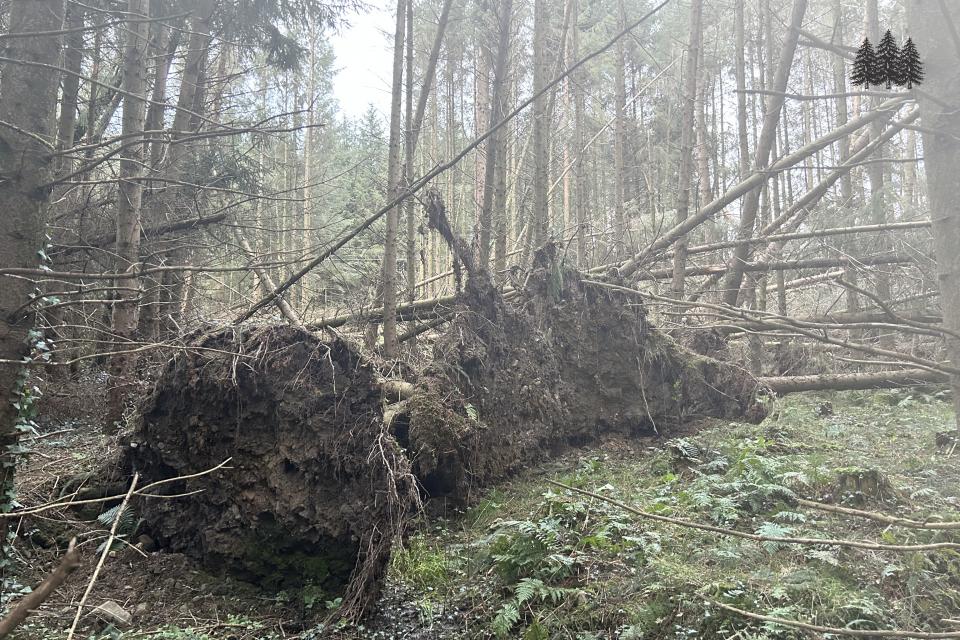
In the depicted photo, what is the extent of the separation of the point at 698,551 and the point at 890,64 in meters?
3.33

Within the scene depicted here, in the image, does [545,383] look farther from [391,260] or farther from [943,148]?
[943,148]

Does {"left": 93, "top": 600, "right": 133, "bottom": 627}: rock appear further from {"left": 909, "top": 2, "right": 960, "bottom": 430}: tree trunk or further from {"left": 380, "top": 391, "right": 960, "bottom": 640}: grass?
{"left": 909, "top": 2, "right": 960, "bottom": 430}: tree trunk

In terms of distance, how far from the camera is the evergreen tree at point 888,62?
1887 mm

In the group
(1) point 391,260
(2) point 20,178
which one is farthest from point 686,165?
(2) point 20,178

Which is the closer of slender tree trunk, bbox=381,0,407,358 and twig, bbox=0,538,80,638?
twig, bbox=0,538,80,638

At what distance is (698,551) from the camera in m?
4.05

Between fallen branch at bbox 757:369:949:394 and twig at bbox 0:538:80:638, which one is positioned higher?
twig at bbox 0:538:80:638

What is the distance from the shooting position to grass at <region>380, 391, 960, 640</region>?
3352 mm

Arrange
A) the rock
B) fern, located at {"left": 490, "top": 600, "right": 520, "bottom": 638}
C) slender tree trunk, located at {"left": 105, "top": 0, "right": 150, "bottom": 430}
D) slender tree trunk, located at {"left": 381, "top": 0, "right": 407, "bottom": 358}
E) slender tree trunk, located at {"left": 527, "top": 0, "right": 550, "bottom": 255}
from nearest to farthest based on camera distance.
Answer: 1. fern, located at {"left": 490, "top": 600, "right": 520, "bottom": 638}
2. the rock
3. slender tree trunk, located at {"left": 105, "top": 0, "right": 150, "bottom": 430}
4. slender tree trunk, located at {"left": 381, "top": 0, "right": 407, "bottom": 358}
5. slender tree trunk, located at {"left": 527, "top": 0, "right": 550, "bottom": 255}

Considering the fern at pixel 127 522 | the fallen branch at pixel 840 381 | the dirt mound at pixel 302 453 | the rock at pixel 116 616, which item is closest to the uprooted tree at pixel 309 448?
the dirt mound at pixel 302 453

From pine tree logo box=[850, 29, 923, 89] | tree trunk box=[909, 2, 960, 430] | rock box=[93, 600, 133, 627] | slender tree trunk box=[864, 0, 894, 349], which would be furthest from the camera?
slender tree trunk box=[864, 0, 894, 349]

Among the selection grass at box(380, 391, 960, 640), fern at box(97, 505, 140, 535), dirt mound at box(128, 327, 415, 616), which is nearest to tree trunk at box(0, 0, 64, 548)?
dirt mound at box(128, 327, 415, 616)

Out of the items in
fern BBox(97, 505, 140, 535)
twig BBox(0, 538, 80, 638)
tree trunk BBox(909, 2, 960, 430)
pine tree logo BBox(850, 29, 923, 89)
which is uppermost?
pine tree logo BBox(850, 29, 923, 89)

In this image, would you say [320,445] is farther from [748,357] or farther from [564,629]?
[748,357]
